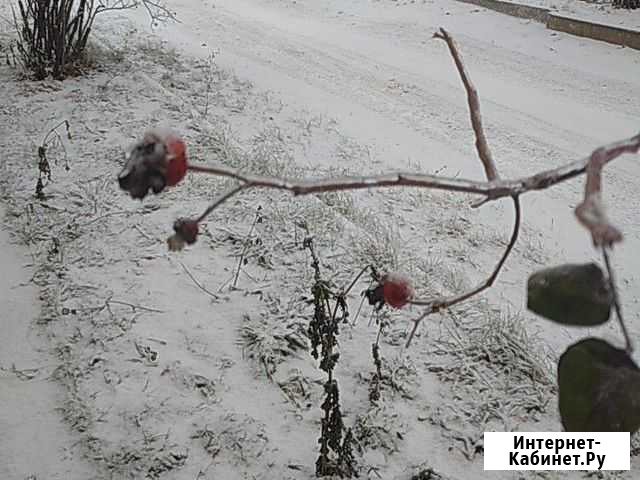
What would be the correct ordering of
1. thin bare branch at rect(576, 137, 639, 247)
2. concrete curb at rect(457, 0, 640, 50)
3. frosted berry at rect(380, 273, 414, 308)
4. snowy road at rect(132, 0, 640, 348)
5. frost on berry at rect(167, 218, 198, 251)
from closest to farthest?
thin bare branch at rect(576, 137, 639, 247), frost on berry at rect(167, 218, 198, 251), frosted berry at rect(380, 273, 414, 308), snowy road at rect(132, 0, 640, 348), concrete curb at rect(457, 0, 640, 50)

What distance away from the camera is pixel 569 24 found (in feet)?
27.3

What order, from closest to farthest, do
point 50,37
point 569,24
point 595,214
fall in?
point 595,214
point 50,37
point 569,24

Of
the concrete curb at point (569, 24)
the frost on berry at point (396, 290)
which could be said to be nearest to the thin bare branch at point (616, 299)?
the frost on berry at point (396, 290)

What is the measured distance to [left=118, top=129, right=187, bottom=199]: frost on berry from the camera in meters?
0.51

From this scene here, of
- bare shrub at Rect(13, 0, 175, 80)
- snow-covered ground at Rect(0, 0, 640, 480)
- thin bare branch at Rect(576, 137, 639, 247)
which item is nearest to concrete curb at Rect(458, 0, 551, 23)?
snow-covered ground at Rect(0, 0, 640, 480)

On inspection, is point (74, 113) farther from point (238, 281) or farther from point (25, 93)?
point (238, 281)

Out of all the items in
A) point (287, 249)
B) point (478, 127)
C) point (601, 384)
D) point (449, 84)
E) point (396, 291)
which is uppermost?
point (478, 127)

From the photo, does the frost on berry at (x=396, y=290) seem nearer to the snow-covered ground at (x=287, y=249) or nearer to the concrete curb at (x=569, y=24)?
the snow-covered ground at (x=287, y=249)

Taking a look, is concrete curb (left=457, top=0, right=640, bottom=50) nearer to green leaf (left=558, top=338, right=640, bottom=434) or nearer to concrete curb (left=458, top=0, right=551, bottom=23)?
concrete curb (left=458, top=0, right=551, bottom=23)

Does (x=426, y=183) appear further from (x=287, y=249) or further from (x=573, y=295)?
(x=287, y=249)

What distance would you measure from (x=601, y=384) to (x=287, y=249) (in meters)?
2.95

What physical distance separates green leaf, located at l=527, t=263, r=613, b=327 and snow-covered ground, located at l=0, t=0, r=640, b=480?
151 cm

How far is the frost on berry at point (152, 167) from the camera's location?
1.66ft

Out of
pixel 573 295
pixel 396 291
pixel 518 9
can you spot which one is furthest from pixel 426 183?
pixel 518 9
